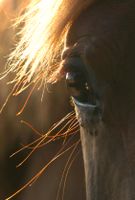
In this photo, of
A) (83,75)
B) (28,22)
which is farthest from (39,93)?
(83,75)

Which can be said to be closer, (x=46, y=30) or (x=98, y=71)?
(x=98, y=71)

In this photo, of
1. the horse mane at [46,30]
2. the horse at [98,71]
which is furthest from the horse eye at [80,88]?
the horse mane at [46,30]

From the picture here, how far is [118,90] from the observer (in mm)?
1093

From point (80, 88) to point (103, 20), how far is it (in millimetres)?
168

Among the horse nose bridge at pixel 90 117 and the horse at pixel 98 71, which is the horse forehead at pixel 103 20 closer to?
the horse at pixel 98 71

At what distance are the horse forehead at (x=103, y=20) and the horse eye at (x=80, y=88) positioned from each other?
93 mm

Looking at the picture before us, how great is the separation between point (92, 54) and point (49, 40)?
0.22 m

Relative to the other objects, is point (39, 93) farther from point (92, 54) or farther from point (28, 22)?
point (92, 54)

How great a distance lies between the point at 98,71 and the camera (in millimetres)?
1130

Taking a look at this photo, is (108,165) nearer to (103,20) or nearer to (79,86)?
(79,86)

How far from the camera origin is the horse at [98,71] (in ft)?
3.56

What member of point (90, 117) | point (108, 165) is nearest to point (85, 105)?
point (90, 117)

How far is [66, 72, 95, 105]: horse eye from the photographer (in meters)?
1.21

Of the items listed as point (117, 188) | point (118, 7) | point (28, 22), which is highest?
point (28, 22)
